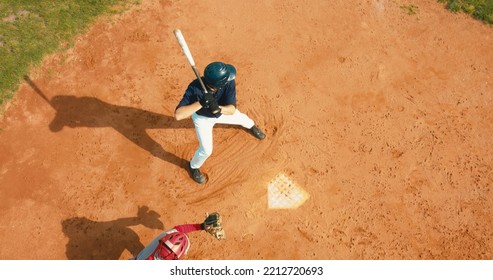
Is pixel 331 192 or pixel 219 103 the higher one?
pixel 219 103

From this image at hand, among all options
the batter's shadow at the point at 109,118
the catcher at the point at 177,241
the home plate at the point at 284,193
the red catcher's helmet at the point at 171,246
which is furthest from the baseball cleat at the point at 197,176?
the red catcher's helmet at the point at 171,246

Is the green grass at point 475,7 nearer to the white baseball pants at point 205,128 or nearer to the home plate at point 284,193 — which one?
the white baseball pants at point 205,128

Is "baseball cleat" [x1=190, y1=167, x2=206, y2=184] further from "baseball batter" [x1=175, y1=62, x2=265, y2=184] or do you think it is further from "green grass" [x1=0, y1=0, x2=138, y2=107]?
"green grass" [x1=0, y1=0, x2=138, y2=107]

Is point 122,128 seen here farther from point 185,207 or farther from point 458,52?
point 458,52

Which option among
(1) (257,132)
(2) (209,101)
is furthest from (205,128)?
(1) (257,132)

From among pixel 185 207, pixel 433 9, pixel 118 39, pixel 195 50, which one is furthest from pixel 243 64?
pixel 433 9

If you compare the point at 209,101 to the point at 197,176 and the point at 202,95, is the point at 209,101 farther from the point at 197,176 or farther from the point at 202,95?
the point at 197,176
